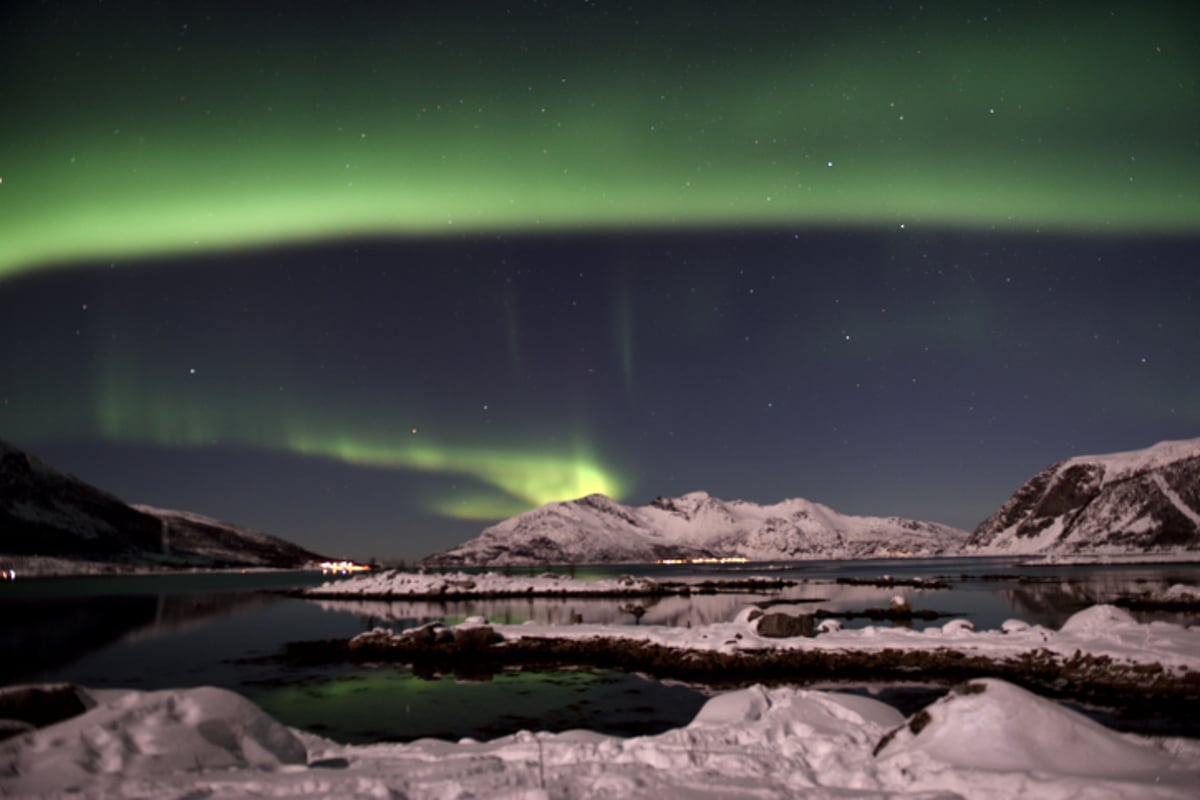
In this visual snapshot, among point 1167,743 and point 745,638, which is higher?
point 1167,743

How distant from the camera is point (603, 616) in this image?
64375 millimetres

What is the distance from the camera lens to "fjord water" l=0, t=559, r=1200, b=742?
23.1 meters

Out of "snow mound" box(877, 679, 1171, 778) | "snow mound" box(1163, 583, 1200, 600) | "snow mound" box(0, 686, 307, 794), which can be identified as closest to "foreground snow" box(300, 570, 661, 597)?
"snow mound" box(1163, 583, 1200, 600)

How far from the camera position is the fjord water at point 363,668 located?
23125 millimetres

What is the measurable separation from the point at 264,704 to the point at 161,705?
1460cm

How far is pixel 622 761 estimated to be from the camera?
41.8 feet

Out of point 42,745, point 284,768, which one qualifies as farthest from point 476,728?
point 42,745

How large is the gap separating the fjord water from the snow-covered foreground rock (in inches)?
294

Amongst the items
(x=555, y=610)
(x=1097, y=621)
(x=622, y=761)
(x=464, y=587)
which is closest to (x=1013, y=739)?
(x=622, y=761)

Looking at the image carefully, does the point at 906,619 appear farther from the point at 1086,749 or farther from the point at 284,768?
the point at 284,768

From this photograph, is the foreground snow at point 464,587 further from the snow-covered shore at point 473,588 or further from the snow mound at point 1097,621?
the snow mound at point 1097,621

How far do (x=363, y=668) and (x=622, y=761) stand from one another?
25.4 meters

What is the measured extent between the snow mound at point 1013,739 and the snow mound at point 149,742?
10715 mm

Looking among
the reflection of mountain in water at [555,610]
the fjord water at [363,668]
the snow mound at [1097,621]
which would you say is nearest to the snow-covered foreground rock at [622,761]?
the fjord water at [363,668]
